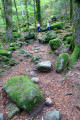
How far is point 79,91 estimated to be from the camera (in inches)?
168

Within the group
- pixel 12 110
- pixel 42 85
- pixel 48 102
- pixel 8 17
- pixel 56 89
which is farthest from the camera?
pixel 8 17

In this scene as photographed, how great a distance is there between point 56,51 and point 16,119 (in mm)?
5631

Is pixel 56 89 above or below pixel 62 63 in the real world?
below

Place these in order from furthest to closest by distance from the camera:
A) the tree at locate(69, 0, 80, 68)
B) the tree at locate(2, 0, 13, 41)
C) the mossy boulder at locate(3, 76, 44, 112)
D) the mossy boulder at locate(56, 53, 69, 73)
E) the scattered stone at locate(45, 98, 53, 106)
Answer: the tree at locate(2, 0, 13, 41), the mossy boulder at locate(56, 53, 69, 73), the tree at locate(69, 0, 80, 68), the scattered stone at locate(45, 98, 53, 106), the mossy boulder at locate(3, 76, 44, 112)

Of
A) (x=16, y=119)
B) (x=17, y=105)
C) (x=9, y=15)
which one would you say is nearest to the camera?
(x=16, y=119)

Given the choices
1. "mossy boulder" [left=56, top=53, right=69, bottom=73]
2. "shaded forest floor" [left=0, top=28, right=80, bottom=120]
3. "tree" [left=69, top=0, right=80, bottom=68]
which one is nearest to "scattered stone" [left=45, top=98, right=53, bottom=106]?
"shaded forest floor" [left=0, top=28, right=80, bottom=120]

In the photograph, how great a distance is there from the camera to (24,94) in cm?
348

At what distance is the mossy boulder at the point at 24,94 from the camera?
3304 mm

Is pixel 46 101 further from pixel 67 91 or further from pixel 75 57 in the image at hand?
pixel 75 57

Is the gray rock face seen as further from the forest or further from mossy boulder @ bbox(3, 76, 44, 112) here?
mossy boulder @ bbox(3, 76, 44, 112)

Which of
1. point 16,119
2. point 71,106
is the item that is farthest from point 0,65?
point 71,106

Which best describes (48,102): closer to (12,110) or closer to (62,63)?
(12,110)

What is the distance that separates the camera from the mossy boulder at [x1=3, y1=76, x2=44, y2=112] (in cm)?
330

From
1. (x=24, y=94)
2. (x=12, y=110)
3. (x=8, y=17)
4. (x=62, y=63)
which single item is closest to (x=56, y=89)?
(x=62, y=63)
